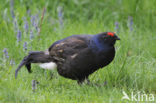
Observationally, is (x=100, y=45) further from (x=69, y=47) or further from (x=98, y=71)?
(x=98, y=71)

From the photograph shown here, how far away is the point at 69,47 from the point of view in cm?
485

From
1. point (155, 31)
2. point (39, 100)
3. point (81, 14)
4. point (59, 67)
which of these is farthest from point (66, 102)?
point (81, 14)

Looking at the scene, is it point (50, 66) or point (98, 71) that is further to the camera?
point (98, 71)

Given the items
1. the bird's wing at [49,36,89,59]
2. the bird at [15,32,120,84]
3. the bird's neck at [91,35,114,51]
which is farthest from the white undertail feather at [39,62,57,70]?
the bird's neck at [91,35,114,51]

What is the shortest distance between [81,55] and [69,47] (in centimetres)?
28

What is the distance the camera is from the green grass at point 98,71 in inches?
175

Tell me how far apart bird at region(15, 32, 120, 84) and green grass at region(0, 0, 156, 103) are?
0.66 ft

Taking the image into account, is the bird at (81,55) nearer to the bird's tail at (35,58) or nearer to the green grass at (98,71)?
the bird's tail at (35,58)

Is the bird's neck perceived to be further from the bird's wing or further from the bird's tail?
the bird's tail

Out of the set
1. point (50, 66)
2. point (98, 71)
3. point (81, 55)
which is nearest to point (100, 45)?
point (81, 55)

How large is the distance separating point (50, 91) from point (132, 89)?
1089mm

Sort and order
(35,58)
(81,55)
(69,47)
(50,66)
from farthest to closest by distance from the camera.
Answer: (35,58), (50,66), (69,47), (81,55)

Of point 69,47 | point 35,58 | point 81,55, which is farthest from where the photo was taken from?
point 35,58

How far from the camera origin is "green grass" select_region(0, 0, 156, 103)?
175 inches
